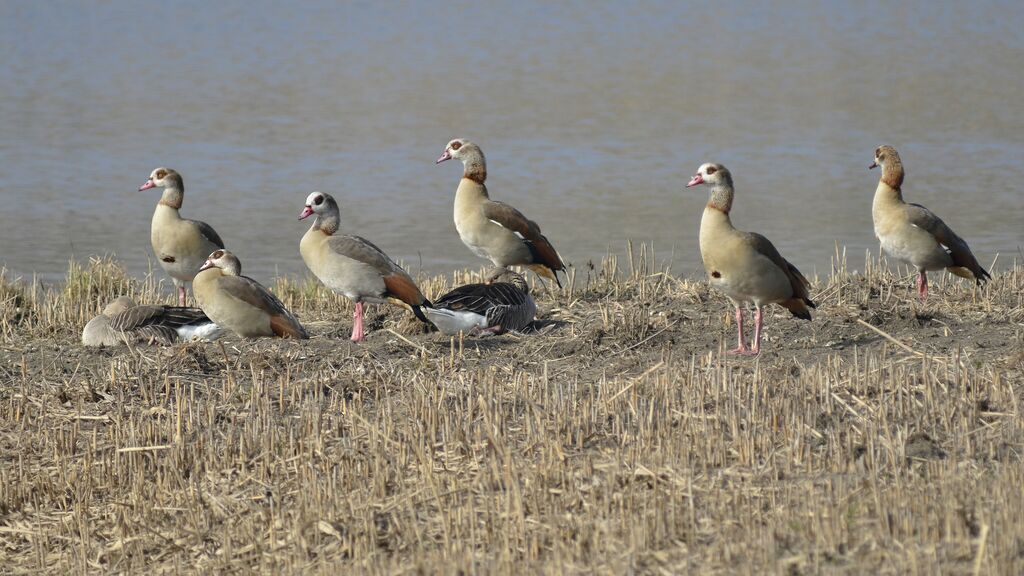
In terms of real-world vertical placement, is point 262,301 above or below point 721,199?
below

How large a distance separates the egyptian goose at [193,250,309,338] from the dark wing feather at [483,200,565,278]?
2.77 meters

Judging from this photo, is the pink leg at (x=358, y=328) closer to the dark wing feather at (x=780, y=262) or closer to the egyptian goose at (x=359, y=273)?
the egyptian goose at (x=359, y=273)

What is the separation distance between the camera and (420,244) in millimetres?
16719

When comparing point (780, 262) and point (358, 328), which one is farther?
point (358, 328)

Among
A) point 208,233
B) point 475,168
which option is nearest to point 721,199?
point 475,168

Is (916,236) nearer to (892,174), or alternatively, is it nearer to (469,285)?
(892,174)

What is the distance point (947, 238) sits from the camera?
10.9 m

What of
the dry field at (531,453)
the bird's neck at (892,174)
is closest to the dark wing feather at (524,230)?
the dry field at (531,453)

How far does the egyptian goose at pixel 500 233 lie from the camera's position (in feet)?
39.4

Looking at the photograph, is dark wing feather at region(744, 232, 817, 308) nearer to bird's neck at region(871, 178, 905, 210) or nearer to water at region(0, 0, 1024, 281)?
bird's neck at region(871, 178, 905, 210)

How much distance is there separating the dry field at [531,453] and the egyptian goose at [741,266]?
0.32 m

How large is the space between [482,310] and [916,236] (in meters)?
3.55

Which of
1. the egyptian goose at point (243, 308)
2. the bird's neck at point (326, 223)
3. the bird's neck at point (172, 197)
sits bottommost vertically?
the egyptian goose at point (243, 308)

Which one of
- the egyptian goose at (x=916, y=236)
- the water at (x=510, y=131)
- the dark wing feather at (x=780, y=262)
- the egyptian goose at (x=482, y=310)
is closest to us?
the dark wing feather at (x=780, y=262)
